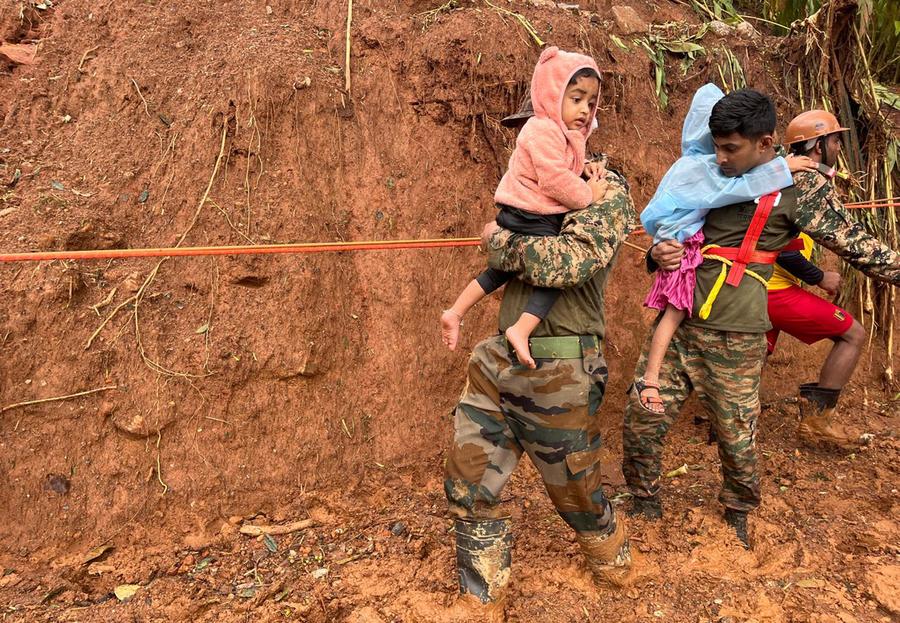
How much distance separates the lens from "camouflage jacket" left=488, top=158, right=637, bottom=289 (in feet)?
7.66

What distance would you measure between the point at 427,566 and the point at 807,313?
2655mm

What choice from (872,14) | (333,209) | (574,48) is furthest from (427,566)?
(872,14)

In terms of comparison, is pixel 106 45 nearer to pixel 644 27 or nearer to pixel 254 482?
pixel 254 482

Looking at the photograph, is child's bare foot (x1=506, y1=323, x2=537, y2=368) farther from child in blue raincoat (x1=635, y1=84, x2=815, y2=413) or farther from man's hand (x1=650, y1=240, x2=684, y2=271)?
man's hand (x1=650, y1=240, x2=684, y2=271)

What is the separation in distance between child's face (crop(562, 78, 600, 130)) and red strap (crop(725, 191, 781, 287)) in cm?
101

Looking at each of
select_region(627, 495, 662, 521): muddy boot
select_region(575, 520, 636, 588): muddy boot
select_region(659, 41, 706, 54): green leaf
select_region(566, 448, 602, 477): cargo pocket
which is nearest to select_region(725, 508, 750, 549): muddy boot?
select_region(627, 495, 662, 521): muddy boot

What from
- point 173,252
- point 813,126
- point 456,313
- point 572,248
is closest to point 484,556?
point 456,313

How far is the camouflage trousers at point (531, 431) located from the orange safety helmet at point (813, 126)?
2262 mm

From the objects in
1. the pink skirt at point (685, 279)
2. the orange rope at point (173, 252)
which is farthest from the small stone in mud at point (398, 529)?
the pink skirt at point (685, 279)

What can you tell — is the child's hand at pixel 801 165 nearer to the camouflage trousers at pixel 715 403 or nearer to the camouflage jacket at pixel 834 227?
the camouflage jacket at pixel 834 227

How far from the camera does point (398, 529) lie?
340cm

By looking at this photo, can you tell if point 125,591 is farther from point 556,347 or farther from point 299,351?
point 556,347

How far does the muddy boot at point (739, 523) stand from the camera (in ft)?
10.5

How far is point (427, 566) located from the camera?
3.09 metres
